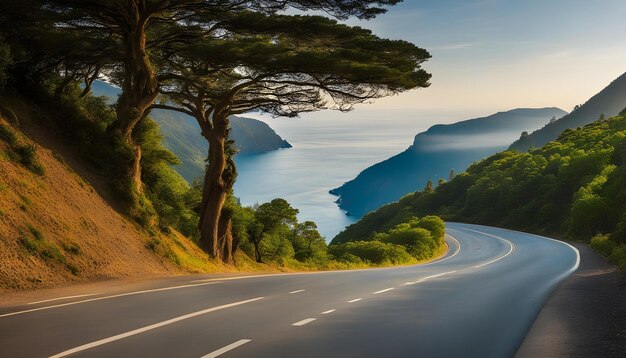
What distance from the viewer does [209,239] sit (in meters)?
30.1

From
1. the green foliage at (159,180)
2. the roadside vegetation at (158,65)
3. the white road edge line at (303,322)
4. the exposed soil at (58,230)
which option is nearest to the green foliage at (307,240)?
the green foliage at (159,180)

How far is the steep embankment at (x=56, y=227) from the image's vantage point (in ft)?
48.8

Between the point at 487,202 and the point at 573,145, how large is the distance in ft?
70.2

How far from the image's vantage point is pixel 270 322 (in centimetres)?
951

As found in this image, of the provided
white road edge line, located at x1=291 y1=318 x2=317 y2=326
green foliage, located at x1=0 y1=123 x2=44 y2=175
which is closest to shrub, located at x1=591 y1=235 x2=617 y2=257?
white road edge line, located at x1=291 y1=318 x2=317 y2=326

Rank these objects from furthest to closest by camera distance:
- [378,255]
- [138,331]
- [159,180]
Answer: [378,255] → [159,180] → [138,331]

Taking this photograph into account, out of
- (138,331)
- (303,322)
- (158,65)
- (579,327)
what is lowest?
(579,327)

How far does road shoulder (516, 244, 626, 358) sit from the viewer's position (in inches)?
306

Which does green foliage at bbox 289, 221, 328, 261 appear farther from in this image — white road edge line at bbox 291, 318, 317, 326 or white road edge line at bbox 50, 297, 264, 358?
white road edge line at bbox 291, 318, 317, 326

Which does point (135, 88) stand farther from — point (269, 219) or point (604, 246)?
point (604, 246)

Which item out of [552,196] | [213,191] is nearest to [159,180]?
[213,191]

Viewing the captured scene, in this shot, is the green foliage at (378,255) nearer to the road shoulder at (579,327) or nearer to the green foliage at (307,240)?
the green foliage at (307,240)

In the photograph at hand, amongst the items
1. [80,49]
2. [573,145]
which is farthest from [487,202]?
[80,49]

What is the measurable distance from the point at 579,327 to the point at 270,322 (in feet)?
16.5
